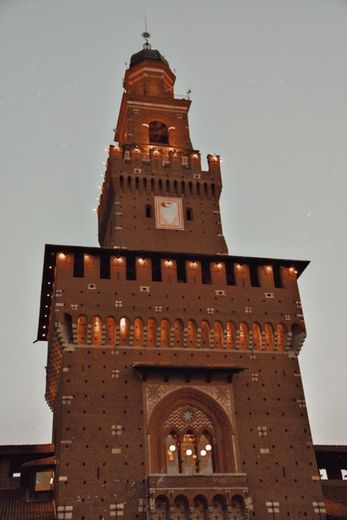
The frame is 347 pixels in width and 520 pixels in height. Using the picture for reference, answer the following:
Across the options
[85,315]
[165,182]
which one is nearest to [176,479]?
[85,315]

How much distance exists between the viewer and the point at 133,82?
47.8 meters

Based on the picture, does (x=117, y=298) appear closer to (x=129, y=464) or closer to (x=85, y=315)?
(x=85, y=315)

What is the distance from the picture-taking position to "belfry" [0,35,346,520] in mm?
29516

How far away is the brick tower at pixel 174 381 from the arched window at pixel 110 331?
0.05 metres

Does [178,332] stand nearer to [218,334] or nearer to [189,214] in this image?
[218,334]

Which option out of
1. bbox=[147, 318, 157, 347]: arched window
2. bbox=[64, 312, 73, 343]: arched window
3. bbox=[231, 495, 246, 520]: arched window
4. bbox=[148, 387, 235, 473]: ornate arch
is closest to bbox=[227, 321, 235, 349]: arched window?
bbox=[148, 387, 235, 473]: ornate arch

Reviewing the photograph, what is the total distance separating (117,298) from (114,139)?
18647 millimetres

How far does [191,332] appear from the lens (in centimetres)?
3372

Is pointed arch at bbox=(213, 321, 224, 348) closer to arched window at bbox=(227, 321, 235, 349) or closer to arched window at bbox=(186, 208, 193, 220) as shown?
arched window at bbox=(227, 321, 235, 349)

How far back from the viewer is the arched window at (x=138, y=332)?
108ft

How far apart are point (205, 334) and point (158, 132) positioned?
17.3 metres

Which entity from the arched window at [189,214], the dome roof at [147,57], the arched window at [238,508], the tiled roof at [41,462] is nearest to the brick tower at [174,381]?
the arched window at [238,508]

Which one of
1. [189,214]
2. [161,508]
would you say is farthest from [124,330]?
[189,214]

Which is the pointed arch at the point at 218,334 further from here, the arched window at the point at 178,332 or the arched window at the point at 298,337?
the arched window at the point at 298,337
